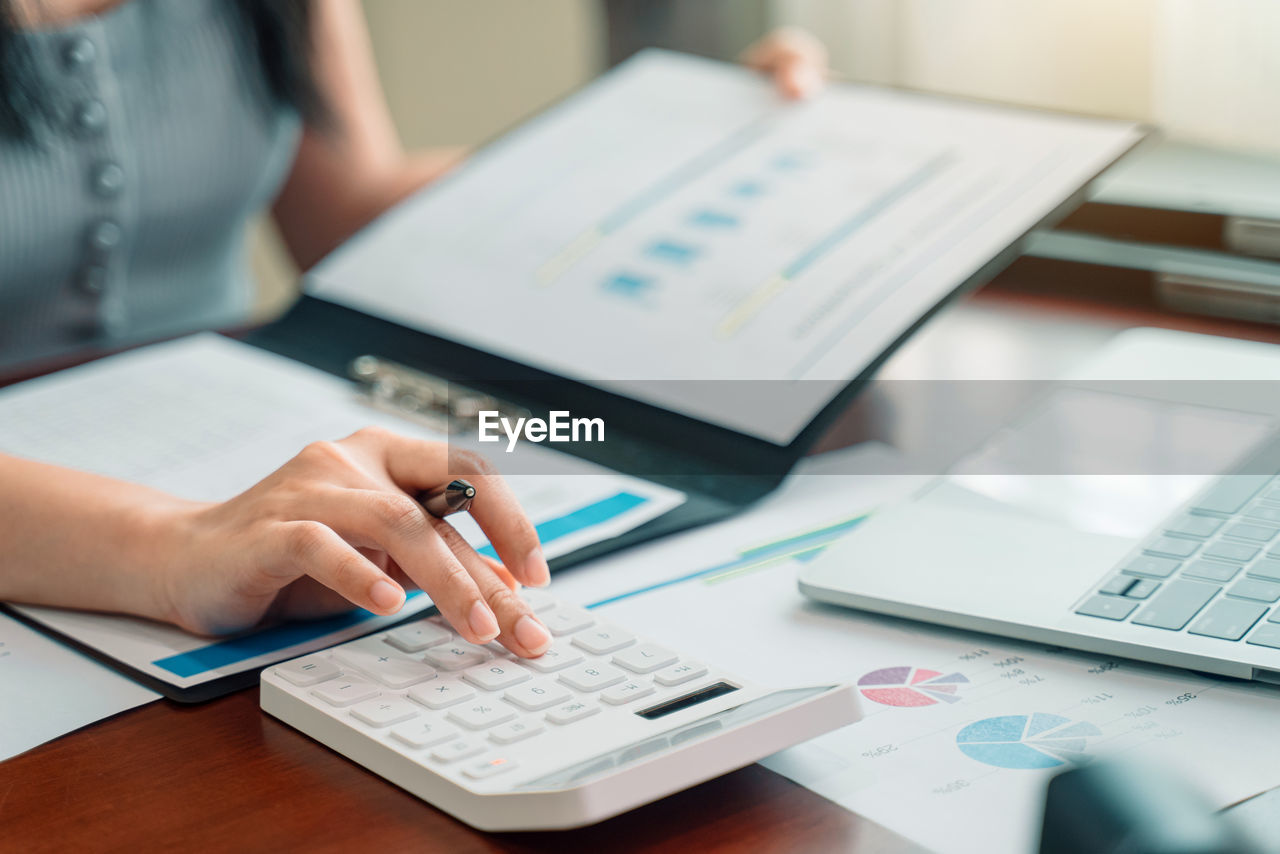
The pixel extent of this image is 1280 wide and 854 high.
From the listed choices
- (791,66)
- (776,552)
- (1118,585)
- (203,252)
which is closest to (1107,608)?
(1118,585)

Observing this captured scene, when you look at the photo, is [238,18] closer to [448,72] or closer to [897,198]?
[897,198]

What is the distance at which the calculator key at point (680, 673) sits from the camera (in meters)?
0.44

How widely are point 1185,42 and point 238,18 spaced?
80 centimetres

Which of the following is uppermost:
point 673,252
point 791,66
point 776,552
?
point 791,66

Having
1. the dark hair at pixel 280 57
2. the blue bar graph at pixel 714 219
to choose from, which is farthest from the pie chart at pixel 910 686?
the dark hair at pixel 280 57

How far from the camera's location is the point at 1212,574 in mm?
496

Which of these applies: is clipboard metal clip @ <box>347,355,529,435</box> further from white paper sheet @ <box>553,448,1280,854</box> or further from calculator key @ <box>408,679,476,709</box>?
calculator key @ <box>408,679,476,709</box>

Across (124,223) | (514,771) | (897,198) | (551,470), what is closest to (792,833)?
(514,771)

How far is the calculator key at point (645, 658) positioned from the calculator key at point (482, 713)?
48 millimetres

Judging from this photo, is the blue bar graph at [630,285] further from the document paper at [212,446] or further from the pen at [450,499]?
the pen at [450,499]

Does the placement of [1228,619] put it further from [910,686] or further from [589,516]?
[589,516]

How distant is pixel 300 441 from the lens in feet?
2.35

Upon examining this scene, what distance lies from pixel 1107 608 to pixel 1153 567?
0.11 feet

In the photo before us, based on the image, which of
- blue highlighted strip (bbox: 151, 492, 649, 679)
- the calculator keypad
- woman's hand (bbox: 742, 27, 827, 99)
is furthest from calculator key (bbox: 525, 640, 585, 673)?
woman's hand (bbox: 742, 27, 827, 99)
